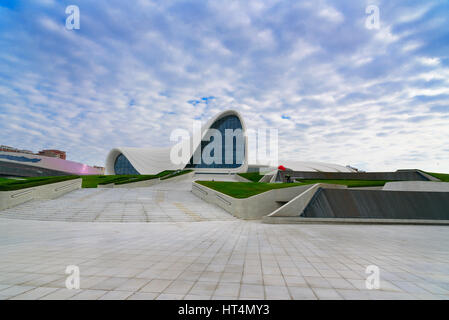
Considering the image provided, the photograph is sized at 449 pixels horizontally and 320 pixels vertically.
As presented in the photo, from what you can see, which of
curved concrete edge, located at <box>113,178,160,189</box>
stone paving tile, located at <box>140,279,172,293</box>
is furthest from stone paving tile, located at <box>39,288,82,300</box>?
curved concrete edge, located at <box>113,178,160,189</box>

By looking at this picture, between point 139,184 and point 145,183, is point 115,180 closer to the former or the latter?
point 139,184

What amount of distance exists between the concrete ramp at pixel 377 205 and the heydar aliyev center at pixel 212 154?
1400 inches

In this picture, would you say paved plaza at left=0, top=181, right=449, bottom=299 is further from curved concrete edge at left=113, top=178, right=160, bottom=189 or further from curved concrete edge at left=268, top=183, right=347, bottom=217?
A: curved concrete edge at left=113, top=178, right=160, bottom=189

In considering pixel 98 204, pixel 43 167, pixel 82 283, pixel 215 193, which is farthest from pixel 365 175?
pixel 43 167

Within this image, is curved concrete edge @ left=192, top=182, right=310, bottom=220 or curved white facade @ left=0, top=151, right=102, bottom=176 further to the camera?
curved white facade @ left=0, top=151, right=102, bottom=176

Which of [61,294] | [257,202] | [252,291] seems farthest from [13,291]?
[257,202]

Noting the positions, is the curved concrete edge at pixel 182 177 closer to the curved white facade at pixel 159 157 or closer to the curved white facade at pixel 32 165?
the curved white facade at pixel 159 157

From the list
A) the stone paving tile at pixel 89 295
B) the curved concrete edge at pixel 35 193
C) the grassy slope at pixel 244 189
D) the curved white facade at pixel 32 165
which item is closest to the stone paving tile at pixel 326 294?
the stone paving tile at pixel 89 295

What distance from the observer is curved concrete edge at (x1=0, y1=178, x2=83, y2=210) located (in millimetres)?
12791

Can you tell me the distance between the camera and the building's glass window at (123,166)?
52.8 metres

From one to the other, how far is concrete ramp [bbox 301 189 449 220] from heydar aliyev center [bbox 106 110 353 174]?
35.5m

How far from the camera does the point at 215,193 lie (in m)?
16.2
